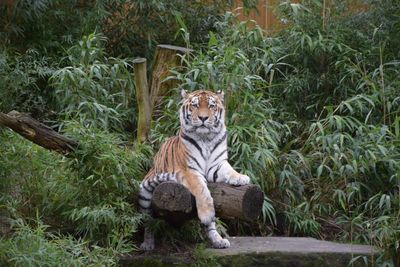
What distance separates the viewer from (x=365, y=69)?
29.8 feet

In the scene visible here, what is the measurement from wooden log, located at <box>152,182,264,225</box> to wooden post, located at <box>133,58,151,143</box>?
1.33m

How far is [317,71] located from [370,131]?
4.75 feet

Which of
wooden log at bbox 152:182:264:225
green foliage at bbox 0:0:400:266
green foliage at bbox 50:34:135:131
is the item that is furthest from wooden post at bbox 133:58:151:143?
wooden log at bbox 152:182:264:225

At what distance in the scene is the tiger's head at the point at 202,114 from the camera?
6.69 m

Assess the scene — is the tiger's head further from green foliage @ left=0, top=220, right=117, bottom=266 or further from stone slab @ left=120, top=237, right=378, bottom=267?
green foliage @ left=0, top=220, right=117, bottom=266

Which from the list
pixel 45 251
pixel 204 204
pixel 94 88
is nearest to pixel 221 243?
pixel 204 204

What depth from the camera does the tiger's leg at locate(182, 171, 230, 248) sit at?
6.32 m

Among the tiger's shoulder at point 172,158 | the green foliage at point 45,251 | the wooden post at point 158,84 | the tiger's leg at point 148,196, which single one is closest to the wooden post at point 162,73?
the wooden post at point 158,84

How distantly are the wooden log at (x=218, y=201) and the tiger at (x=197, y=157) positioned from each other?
130 mm

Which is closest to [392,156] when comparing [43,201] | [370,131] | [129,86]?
[370,131]

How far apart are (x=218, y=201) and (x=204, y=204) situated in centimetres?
20

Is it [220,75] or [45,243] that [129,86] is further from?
[45,243]

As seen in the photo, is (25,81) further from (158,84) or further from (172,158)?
(172,158)

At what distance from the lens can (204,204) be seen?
632 cm
